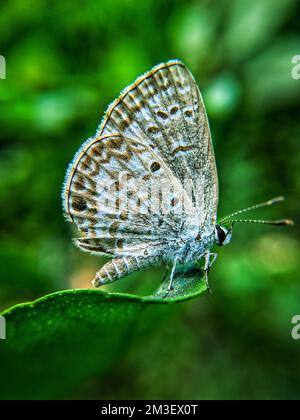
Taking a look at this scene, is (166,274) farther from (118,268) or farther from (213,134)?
(213,134)

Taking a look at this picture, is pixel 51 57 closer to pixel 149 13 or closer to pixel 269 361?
pixel 149 13

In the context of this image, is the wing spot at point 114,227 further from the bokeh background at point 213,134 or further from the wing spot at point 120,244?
the bokeh background at point 213,134

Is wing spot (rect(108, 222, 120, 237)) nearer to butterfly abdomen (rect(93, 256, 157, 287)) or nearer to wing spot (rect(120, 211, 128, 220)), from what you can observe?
wing spot (rect(120, 211, 128, 220))

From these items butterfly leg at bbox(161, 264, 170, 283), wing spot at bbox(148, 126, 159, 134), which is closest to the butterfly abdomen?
butterfly leg at bbox(161, 264, 170, 283)

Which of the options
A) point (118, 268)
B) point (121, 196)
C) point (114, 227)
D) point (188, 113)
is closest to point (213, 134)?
point (188, 113)

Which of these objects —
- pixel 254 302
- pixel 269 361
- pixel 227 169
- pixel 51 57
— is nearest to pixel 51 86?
pixel 51 57

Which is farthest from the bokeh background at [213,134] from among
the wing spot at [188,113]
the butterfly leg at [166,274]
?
the wing spot at [188,113]
